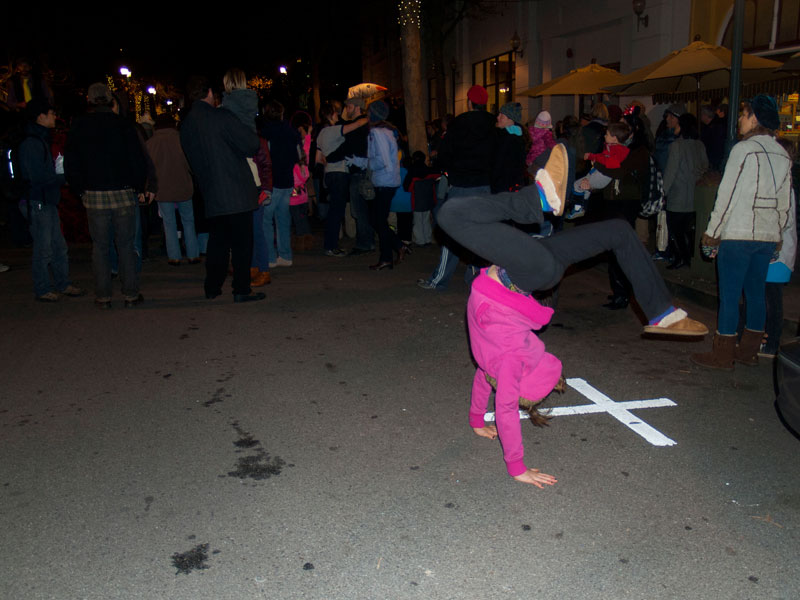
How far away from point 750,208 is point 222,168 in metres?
4.83

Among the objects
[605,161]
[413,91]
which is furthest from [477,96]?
[413,91]

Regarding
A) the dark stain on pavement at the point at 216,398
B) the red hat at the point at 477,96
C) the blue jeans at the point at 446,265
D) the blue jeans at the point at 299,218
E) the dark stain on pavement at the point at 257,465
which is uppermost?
the red hat at the point at 477,96

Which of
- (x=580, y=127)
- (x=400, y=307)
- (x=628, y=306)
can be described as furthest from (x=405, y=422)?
(x=580, y=127)

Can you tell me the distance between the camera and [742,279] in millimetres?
5051

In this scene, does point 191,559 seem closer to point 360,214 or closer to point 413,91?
point 360,214

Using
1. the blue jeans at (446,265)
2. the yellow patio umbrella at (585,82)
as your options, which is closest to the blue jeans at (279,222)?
the blue jeans at (446,265)

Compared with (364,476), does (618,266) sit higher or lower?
higher

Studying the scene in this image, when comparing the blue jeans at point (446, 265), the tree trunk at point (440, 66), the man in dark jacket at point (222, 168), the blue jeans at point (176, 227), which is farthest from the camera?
the tree trunk at point (440, 66)

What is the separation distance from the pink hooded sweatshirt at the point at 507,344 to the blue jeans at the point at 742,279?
7.09 ft

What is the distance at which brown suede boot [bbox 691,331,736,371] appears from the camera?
5.20 metres

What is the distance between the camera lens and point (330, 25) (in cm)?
3694

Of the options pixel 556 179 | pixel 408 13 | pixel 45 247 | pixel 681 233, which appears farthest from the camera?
pixel 408 13

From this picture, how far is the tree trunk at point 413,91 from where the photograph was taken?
15125 millimetres

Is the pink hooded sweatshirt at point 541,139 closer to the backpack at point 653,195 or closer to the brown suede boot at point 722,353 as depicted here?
the backpack at point 653,195
